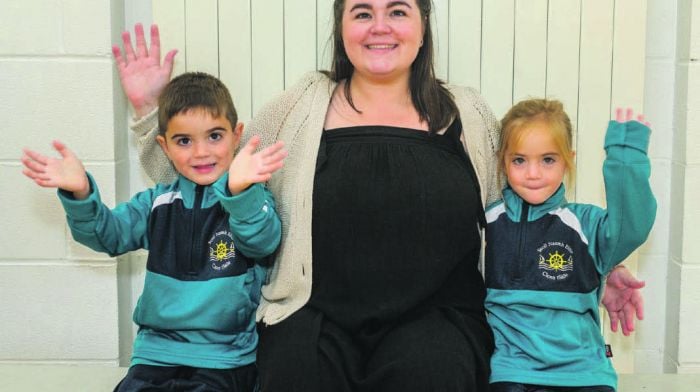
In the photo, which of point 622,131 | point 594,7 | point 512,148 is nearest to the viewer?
point 622,131

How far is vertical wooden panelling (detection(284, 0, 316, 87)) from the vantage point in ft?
7.74

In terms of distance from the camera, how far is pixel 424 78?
215cm

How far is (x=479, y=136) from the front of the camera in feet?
6.91

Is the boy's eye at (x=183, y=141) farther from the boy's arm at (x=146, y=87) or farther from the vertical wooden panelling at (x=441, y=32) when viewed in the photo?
the vertical wooden panelling at (x=441, y=32)

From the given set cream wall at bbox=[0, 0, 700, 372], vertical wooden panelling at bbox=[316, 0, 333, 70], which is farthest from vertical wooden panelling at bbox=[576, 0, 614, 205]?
vertical wooden panelling at bbox=[316, 0, 333, 70]

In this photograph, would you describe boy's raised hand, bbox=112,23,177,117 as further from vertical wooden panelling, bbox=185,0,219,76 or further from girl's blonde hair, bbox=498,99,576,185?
girl's blonde hair, bbox=498,99,576,185

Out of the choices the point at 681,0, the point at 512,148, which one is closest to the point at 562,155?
the point at 512,148

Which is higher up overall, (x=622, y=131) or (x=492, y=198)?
(x=622, y=131)

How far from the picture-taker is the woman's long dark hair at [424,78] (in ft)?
6.91

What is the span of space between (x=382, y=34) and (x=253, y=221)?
0.55m

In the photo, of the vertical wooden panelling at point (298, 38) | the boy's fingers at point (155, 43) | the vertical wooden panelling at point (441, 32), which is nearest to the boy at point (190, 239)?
the boy's fingers at point (155, 43)

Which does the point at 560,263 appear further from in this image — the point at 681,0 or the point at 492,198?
the point at 681,0

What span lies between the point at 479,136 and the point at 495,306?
412mm

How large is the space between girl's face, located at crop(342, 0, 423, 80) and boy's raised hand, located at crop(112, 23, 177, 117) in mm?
498
